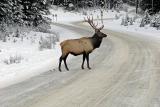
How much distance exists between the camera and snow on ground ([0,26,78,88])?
11704mm

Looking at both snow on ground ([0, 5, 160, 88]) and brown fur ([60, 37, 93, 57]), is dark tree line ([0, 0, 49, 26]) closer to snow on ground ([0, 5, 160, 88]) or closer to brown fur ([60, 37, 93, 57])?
snow on ground ([0, 5, 160, 88])

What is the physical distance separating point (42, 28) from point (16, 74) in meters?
15.2

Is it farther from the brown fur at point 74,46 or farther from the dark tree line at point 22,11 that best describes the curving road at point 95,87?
the dark tree line at point 22,11

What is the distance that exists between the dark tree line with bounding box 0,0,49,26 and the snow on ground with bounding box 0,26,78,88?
1.73 meters

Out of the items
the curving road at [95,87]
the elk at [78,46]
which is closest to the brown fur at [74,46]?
the elk at [78,46]

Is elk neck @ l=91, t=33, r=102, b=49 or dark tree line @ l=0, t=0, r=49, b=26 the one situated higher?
dark tree line @ l=0, t=0, r=49, b=26

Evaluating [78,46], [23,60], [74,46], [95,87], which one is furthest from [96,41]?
[95,87]

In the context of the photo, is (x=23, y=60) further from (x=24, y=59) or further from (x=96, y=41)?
(x=96, y=41)

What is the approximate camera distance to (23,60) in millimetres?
14820

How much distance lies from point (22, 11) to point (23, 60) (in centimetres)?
950

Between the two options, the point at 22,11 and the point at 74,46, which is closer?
the point at 74,46

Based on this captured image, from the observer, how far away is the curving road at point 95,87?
8250 mm

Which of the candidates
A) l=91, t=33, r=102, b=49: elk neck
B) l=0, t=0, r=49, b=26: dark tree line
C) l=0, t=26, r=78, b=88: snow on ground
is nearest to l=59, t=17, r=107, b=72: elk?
l=91, t=33, r=102, b=49: elk neck

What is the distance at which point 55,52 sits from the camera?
58.1 feet
